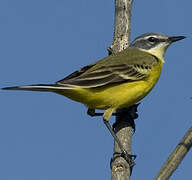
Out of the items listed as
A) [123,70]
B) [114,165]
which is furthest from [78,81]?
[114,165]

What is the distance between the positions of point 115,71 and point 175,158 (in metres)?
4.72

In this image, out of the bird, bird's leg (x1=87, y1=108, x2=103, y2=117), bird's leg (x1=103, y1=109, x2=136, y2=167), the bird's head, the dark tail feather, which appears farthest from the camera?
the bird's head

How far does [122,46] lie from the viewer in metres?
10.1

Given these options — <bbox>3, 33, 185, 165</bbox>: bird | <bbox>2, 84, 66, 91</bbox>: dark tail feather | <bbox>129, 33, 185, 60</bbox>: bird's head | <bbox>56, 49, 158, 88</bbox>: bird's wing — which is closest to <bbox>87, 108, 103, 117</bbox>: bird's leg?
<bbox>3, 33, 185, 165</bbox>: bird

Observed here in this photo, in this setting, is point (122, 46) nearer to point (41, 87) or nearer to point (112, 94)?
point (112, 94)

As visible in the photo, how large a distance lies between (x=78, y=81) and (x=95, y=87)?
1.22ft

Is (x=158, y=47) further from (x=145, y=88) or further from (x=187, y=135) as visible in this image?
(x=187, y=135)

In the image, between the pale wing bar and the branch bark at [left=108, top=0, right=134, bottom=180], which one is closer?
the branch bark at [left=108, top=0, right=134, bottom=180]

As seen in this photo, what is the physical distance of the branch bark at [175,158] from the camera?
13.3ft

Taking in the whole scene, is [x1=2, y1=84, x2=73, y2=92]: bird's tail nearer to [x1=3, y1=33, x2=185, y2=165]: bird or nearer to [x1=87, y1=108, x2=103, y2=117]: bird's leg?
[x1=3, y1=33, x2=185, y2=165]: bird

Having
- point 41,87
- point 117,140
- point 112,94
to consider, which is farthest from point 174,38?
point 41,87

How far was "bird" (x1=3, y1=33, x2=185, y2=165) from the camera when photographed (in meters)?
8.09

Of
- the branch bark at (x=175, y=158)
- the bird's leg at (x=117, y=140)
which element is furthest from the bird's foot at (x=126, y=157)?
the branch bark at (x=175, y=158)

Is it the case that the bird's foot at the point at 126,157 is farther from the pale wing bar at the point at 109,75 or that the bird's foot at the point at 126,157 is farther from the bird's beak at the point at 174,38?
the bird's beak at the point at 174,38
